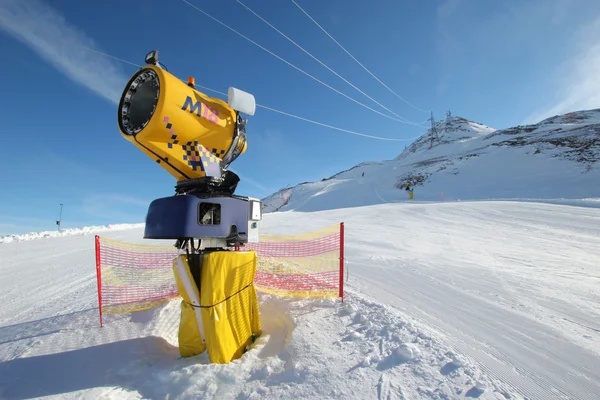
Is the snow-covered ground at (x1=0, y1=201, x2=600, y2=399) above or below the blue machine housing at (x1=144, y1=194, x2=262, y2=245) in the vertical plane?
below

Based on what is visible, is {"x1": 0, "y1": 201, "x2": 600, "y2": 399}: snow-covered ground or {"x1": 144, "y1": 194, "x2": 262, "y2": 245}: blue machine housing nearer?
{"x1": 0, "y1": 201, "x2": 600, "y2": 399}: snow-covered ground

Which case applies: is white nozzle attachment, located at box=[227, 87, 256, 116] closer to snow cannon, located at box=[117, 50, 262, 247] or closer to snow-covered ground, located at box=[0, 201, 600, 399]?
snow cannon, located at box=[117, 50, 262, 247]

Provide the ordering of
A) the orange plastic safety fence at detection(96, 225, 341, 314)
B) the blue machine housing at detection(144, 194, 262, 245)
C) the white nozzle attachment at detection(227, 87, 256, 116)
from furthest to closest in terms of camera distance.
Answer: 1. the orange plastic safety fence at detection(96, 225, 341, 314)
2. the white nozzle attachment at detection(227, 87, 256, 116)
3. the blue machine housing at detection(144, 194, 262, 245)

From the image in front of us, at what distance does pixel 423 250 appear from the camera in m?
7.10

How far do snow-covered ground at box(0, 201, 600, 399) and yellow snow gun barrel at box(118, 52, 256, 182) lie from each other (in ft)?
6.29

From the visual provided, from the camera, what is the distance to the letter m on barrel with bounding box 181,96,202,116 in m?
2.66

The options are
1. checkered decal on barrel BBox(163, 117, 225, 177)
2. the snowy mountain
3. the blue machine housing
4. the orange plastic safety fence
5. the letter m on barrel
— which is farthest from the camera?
the snowy mountain

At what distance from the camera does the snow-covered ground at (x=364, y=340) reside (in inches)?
82.9

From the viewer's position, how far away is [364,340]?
2648mm

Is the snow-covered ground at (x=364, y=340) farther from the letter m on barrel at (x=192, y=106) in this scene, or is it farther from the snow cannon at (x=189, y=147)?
the letter m on barrel at (x=192, y=106)

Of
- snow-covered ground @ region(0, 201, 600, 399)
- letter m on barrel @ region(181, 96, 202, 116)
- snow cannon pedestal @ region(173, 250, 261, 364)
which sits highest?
letter m on barrel @ region(181, 96, 202, 116)

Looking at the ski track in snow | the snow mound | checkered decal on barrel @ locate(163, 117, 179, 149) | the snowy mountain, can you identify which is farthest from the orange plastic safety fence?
the snowy mountain

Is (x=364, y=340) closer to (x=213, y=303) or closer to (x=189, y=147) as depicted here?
(x=213, y=303)

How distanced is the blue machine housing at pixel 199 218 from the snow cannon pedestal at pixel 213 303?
22cm
